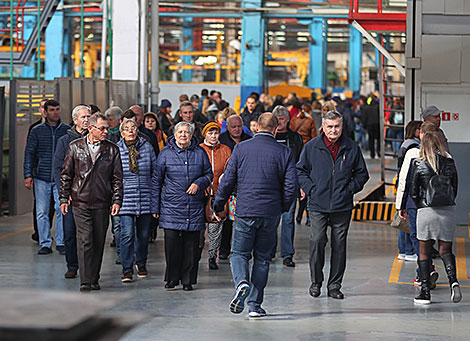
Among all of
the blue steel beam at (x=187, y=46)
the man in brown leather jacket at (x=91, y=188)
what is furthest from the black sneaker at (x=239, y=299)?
the blue steel beam at (x=187, y=46)

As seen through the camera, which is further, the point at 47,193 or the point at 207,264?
the point at 47,193

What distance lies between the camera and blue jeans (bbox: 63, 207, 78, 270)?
9.21 m

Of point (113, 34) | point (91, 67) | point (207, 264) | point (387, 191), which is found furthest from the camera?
point (91, 67)

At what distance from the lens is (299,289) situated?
350 inches

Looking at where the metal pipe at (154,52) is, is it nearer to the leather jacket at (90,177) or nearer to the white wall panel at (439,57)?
the white wall panel at (439,57)

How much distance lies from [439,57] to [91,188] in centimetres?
702

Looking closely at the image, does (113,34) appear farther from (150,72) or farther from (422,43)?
(422,43)

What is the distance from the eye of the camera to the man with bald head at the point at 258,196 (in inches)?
294

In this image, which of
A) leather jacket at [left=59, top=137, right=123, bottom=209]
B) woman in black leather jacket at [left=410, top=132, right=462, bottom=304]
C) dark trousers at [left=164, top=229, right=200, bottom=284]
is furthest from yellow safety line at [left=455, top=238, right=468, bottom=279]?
leather jacket at [left=59, top=137, right=123, bottom=209]

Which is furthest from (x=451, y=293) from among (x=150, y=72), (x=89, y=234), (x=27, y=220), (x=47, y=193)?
(x=150, y=72)

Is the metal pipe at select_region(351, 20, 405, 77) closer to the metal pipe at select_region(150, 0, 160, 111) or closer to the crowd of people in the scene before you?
the crowd of people

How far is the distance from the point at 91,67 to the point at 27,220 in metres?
33.0

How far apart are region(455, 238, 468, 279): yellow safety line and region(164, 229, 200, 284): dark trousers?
3.28 meters

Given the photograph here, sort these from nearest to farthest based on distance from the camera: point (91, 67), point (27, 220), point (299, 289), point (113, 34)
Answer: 1. point (299, 289)
2. point (27, 220)
3. point (113, 34)
4. point (91, 67)
